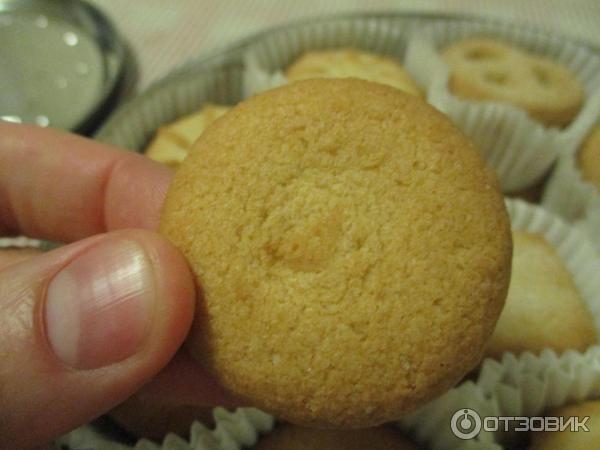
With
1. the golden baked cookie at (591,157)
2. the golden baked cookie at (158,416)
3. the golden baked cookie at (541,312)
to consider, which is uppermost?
the golden baked cookie at (591,157)

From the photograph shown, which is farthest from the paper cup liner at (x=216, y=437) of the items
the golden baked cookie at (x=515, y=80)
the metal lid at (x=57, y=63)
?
the golden baked cookie at (x=515, y=80)

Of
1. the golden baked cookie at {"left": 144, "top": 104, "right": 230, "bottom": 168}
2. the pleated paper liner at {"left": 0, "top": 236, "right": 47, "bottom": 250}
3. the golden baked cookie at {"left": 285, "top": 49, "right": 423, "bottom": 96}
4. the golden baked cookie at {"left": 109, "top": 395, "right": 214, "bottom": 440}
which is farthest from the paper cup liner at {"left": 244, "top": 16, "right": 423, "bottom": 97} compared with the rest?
the golden baked cookie at {"left": 109, "top": 395, "right": 214, "bottom": 440}

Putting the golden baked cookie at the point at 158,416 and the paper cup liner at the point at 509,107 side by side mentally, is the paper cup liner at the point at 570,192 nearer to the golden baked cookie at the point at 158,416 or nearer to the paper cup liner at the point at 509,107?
the paper cup liner at the point at 509,107

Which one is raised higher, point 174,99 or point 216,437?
point 174,99

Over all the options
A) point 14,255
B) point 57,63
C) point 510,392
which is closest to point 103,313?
point 14,255

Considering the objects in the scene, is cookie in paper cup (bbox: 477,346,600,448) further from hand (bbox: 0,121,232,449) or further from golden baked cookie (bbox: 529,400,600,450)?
hand (bbox: 0,121,232,449)

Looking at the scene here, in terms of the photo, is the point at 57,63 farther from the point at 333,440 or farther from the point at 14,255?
the point at 333,440
